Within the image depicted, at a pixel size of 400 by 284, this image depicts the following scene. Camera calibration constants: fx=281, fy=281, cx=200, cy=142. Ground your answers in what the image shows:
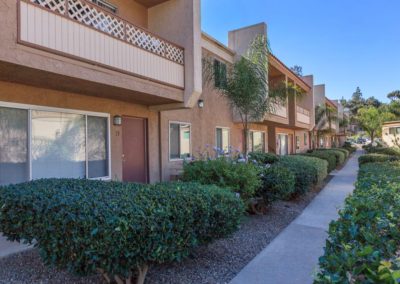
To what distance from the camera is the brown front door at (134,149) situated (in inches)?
357

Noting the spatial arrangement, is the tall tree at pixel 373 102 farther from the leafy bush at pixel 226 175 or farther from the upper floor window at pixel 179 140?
the leafy bush at pixel 226 175

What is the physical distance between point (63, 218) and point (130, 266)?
2.92ft

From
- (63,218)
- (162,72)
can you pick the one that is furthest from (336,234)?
(162,72)

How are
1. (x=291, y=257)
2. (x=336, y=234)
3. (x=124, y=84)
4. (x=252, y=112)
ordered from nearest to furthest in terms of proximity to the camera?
(x=336, y=234) < (x=291, y=257) < (x=124, y=84) < (x=252, y=112)

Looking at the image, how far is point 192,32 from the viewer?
857 centimetres

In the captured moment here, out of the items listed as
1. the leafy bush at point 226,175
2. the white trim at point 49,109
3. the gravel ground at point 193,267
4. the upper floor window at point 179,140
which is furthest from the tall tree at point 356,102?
the gravel ground at point 193,267

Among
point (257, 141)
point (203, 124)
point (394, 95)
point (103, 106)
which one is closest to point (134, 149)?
point (103, 106)

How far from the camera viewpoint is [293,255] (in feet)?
16.4

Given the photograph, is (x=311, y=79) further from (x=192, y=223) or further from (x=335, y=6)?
(x=192, y=223)

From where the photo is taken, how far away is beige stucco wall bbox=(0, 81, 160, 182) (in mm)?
6203

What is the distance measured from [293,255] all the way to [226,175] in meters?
2.22

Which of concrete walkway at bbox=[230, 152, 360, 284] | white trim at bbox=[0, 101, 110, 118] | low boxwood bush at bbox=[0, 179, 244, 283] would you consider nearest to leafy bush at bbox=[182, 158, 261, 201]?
concrete walkway at bbox=[230, 152, 360, 284]

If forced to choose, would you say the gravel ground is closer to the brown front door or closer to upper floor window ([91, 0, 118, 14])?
the brown front door

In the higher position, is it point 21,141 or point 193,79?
point 193,79
